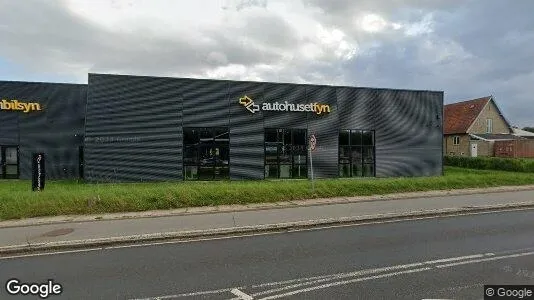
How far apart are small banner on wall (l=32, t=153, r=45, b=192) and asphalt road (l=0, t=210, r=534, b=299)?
22.9 ft

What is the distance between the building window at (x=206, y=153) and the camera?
77.9 feet

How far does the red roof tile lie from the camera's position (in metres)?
49.5

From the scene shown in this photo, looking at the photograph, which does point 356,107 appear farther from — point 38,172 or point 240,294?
point 240,294

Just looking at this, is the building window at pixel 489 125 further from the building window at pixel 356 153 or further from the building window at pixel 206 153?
the building window at pixel 206 153

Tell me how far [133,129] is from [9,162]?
29.6ft

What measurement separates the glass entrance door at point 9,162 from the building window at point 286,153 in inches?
625

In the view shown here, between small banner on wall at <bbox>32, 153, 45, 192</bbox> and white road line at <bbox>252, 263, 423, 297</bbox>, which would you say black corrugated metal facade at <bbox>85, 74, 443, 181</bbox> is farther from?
white road line at <bbox>252, 263, 423, 297</bbox>

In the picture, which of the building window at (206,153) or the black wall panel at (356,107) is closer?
the building window at (206,153)

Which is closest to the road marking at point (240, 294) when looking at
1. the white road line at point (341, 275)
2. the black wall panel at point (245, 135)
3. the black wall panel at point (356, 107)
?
the white road line at point (341, 275)

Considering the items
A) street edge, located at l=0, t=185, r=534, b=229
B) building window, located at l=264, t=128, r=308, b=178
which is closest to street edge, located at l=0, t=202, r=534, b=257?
street edge, located at l=0, t=185, r=534, b=229

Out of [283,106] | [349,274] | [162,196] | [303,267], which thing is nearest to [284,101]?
[283,106]

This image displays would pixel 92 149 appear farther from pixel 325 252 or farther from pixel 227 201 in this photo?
pixel 325 252

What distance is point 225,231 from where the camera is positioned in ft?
31.4

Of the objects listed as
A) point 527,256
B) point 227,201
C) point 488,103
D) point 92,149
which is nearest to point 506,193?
point 527,256
